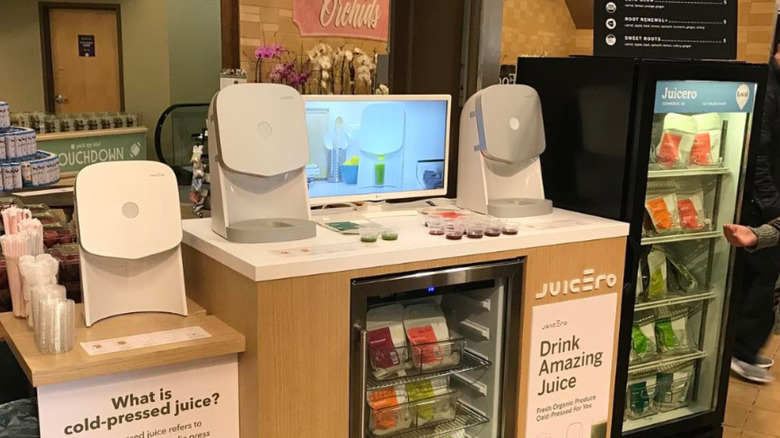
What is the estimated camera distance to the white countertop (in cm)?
208

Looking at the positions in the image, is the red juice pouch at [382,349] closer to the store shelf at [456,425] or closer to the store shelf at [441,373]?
the store shelf at [441,373]

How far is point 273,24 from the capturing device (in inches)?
267

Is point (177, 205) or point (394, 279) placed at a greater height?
point (177, 205)

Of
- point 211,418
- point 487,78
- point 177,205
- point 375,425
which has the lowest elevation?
point 375,425

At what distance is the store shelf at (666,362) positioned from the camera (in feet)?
10.4

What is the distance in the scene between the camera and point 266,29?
6.76 meters

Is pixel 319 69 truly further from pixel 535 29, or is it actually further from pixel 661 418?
pixel 661 418

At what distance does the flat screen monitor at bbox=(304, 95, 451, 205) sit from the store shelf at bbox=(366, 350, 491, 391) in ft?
2.05

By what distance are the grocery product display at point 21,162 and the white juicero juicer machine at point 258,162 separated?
3267 millimetres

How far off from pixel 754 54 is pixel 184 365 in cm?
601

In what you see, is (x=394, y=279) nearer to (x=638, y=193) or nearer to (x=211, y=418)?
(x=211, y=418)

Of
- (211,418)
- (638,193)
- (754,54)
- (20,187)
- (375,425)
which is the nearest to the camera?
(211,418)

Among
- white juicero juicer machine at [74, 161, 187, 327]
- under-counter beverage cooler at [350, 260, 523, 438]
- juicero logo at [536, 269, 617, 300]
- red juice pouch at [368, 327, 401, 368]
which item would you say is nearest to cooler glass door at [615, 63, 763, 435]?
juicero logo at [536, 269, 617, 300]

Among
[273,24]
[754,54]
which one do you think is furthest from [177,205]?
[754,54]
